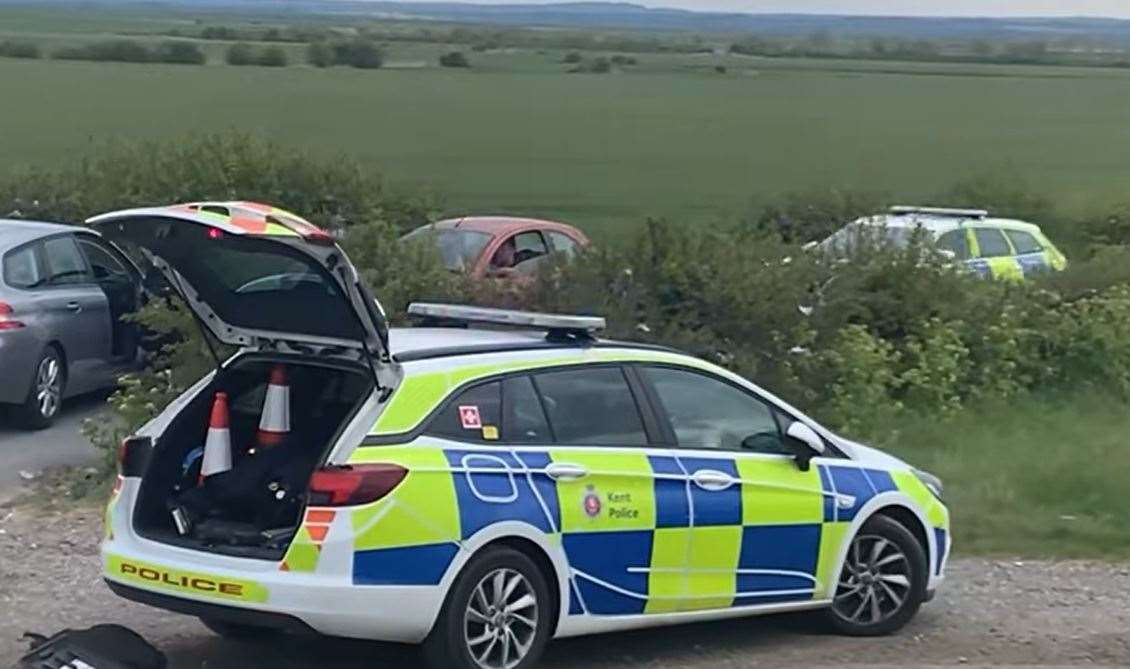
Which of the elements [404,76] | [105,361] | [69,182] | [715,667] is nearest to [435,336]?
[715,667]

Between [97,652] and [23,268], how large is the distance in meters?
8.28

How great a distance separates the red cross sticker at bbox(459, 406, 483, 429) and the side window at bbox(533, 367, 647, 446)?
397 mm

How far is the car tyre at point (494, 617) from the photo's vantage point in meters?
7.93

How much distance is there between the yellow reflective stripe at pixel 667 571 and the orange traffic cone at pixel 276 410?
1621 mm

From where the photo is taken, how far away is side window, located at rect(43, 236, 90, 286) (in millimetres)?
15727

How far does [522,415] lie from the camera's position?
27.6 feet

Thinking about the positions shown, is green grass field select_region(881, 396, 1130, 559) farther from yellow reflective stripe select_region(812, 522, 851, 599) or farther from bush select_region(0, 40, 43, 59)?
bush select_region(0, 40, 43, 59)

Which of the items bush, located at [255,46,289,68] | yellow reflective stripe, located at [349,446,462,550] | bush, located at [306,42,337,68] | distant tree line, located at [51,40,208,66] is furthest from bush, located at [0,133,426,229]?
bush, located at [306,42,337,68]

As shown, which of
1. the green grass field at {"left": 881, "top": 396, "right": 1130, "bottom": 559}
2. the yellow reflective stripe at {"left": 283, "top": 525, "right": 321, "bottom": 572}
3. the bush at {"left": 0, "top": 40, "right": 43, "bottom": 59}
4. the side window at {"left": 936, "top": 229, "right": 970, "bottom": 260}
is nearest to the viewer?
the yellow reflective stripe at {"left": 283, "top": 525, "right": 321, "bottom": 572}

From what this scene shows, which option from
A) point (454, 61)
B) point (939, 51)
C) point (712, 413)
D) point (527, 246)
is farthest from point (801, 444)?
point (939, 51)

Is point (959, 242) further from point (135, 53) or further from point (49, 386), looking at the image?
point (135, 53)

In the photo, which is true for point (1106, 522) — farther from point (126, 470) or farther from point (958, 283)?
point (126, 470)

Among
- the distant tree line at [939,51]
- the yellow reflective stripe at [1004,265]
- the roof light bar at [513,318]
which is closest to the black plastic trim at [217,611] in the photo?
the roof light bar at [513,318]

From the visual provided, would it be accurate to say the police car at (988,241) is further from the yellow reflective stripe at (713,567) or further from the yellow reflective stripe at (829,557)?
the yellow reflective stripe at (713,567)
